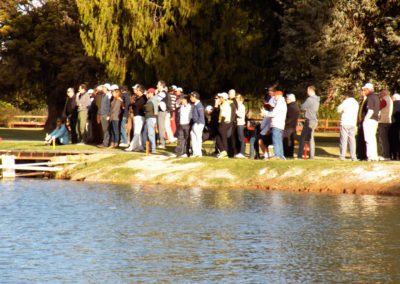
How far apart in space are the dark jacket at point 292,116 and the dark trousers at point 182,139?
9.01ft

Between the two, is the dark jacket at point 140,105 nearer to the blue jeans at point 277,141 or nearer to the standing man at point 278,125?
the standing man at point 278,125

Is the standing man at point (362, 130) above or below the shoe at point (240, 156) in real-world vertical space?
above

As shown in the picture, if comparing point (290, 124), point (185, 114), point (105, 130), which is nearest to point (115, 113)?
point (105, 130)

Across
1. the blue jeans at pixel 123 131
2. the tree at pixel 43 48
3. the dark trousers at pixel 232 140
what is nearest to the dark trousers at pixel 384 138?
the dark trousers at pixel 232 140

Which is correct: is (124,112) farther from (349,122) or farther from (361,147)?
(349,122)

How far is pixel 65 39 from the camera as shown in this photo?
62906 millimetres

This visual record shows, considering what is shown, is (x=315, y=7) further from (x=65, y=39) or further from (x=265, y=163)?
(x=65, y=39)

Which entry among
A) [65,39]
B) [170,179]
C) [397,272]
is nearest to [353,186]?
[170,179]

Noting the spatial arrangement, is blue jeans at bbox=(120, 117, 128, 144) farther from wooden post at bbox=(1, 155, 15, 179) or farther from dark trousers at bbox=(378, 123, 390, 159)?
dark trousers at bbox=(378, 123, 390, 159)

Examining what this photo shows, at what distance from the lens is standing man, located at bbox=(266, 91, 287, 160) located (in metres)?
28.0

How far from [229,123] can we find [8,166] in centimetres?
569

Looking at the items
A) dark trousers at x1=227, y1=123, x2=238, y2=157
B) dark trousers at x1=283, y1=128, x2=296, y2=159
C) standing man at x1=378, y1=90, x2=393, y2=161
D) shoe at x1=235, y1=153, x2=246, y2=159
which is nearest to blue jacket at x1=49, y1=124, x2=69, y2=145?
dark trousers at x1=227, y1=123, x2=238, y2=157

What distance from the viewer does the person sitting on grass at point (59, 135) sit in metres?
35.1

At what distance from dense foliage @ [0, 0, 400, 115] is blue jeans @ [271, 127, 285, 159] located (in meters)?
13.0
